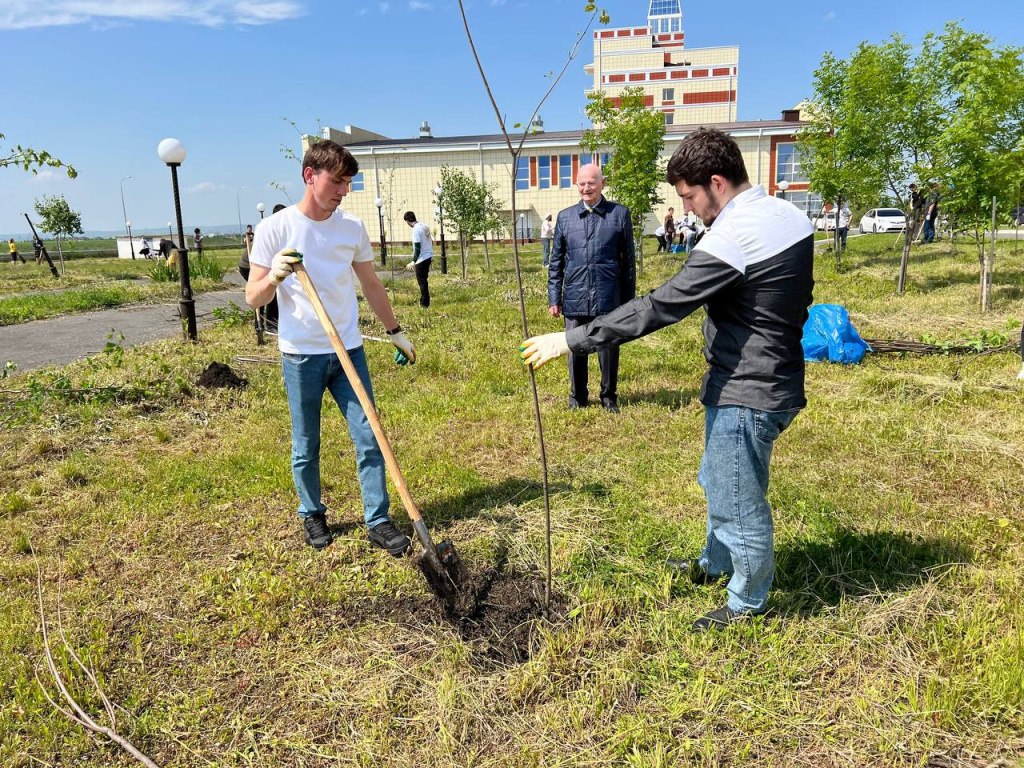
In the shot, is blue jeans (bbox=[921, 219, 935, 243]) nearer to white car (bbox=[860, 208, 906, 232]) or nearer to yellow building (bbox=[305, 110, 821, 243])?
white car (bbox=[860, 208, 906, 232])

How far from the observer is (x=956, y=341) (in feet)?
24.2

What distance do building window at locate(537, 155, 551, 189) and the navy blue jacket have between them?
1347 inches

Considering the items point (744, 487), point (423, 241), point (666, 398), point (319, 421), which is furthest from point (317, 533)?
point (423, 241)

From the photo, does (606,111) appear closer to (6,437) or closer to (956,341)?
(956,341)

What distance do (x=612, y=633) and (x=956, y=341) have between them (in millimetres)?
6757

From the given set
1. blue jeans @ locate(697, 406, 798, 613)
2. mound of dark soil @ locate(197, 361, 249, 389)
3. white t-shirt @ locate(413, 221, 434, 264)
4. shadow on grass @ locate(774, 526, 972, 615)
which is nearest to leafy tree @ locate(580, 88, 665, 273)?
white t-shirt @ locate(413, 221, 434, 264)

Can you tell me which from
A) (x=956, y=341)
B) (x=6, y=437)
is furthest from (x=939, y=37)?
(x=6, y=437)

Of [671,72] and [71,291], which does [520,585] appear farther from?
[671,72]

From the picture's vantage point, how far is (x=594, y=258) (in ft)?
17.4

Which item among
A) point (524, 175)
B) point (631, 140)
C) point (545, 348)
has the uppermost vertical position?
point (524, 175)

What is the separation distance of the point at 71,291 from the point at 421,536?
15.9 m

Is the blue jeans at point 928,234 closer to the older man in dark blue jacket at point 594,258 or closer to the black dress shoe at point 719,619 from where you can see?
the older man in dark blue jacket at point 594,258

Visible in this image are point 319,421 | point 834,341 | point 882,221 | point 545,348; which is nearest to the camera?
point 545,348

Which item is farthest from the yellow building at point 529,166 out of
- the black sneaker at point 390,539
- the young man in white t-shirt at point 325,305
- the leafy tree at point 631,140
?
the black sneaker at point 390,539
